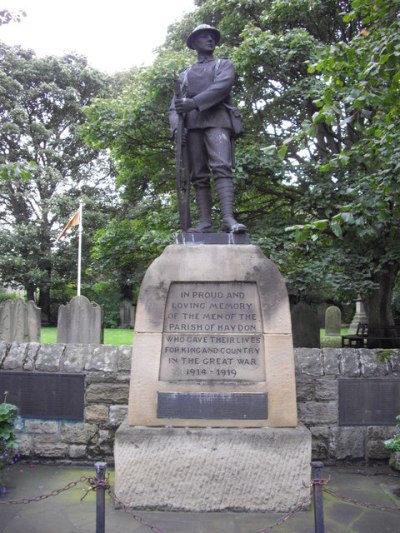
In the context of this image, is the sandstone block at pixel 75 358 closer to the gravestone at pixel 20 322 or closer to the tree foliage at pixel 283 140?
the tree foliage at pixel 283 140

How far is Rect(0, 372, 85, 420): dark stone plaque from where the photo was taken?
5398 mm

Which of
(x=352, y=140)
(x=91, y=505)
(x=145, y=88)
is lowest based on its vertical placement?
(x=91, y=505)

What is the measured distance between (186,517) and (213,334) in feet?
4.85

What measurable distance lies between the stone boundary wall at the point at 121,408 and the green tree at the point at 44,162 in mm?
18828

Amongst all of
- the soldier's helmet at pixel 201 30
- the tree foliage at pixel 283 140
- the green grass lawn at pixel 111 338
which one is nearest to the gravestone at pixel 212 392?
the soldier's helmet at pixel 201 30

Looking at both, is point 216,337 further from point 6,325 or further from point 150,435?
point 6,325

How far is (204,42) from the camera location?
478 centimetres

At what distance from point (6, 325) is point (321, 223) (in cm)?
838

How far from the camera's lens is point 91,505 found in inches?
166

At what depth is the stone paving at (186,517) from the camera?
3732 mm

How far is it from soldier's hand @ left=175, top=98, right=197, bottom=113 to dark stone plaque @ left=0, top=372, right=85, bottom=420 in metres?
3.02

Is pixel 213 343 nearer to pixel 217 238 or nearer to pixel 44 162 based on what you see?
pixel 217 238

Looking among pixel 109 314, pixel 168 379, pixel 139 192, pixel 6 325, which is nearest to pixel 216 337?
pixel 168 379

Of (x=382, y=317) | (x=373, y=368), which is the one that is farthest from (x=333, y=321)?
(x=373, y=368)
